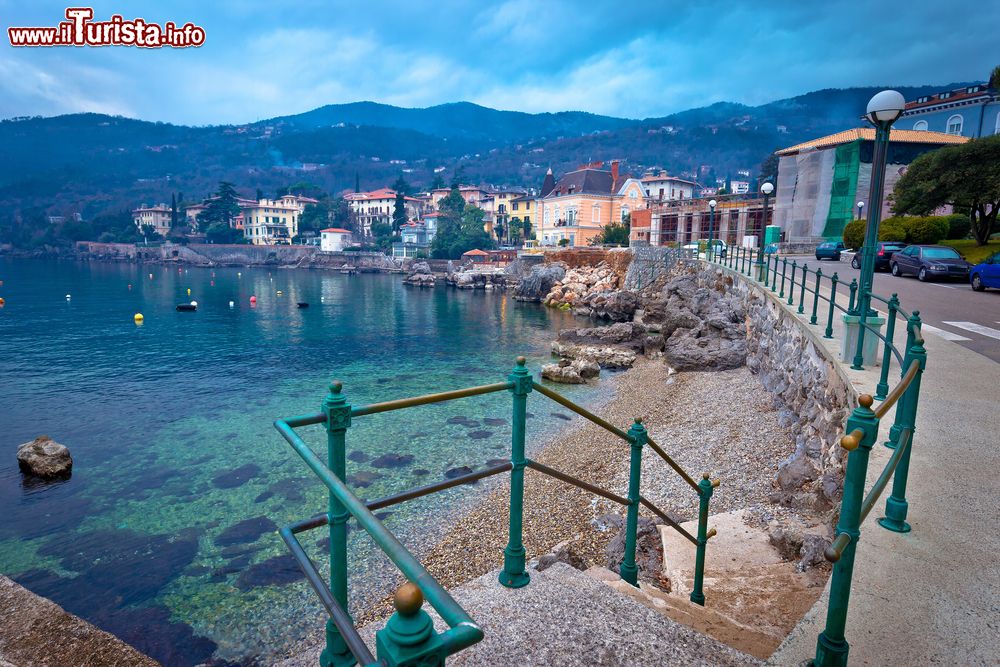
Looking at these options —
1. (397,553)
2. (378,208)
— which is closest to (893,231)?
(397,553)

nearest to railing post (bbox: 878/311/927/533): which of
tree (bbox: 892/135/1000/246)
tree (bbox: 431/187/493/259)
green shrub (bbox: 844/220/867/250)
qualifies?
tree (bbox: 892/135/1000/246)

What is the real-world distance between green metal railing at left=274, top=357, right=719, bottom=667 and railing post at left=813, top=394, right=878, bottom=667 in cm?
175

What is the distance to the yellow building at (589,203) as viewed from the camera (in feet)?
253

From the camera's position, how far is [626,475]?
12.5 meters

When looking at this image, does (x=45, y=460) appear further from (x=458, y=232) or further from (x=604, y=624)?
(x=458, y=232)

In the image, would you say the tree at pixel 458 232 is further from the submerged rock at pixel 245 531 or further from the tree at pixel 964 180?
the submerged rock at pixel 245 531

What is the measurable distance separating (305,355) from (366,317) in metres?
15.9

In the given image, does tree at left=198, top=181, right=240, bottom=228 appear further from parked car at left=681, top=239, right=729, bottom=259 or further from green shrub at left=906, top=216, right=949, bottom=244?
green shrub at left=906, top=216, right=949, bottom=244

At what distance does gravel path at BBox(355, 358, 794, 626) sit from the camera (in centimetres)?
949

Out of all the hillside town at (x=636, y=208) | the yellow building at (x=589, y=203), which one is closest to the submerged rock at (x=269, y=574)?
the hillside town at (x=636, y=208)

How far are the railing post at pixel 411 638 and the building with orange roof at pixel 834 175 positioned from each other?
162ft

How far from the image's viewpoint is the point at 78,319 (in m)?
42.2

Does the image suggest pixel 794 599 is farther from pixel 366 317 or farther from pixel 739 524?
pixel 366 317

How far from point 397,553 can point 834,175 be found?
182 feet
